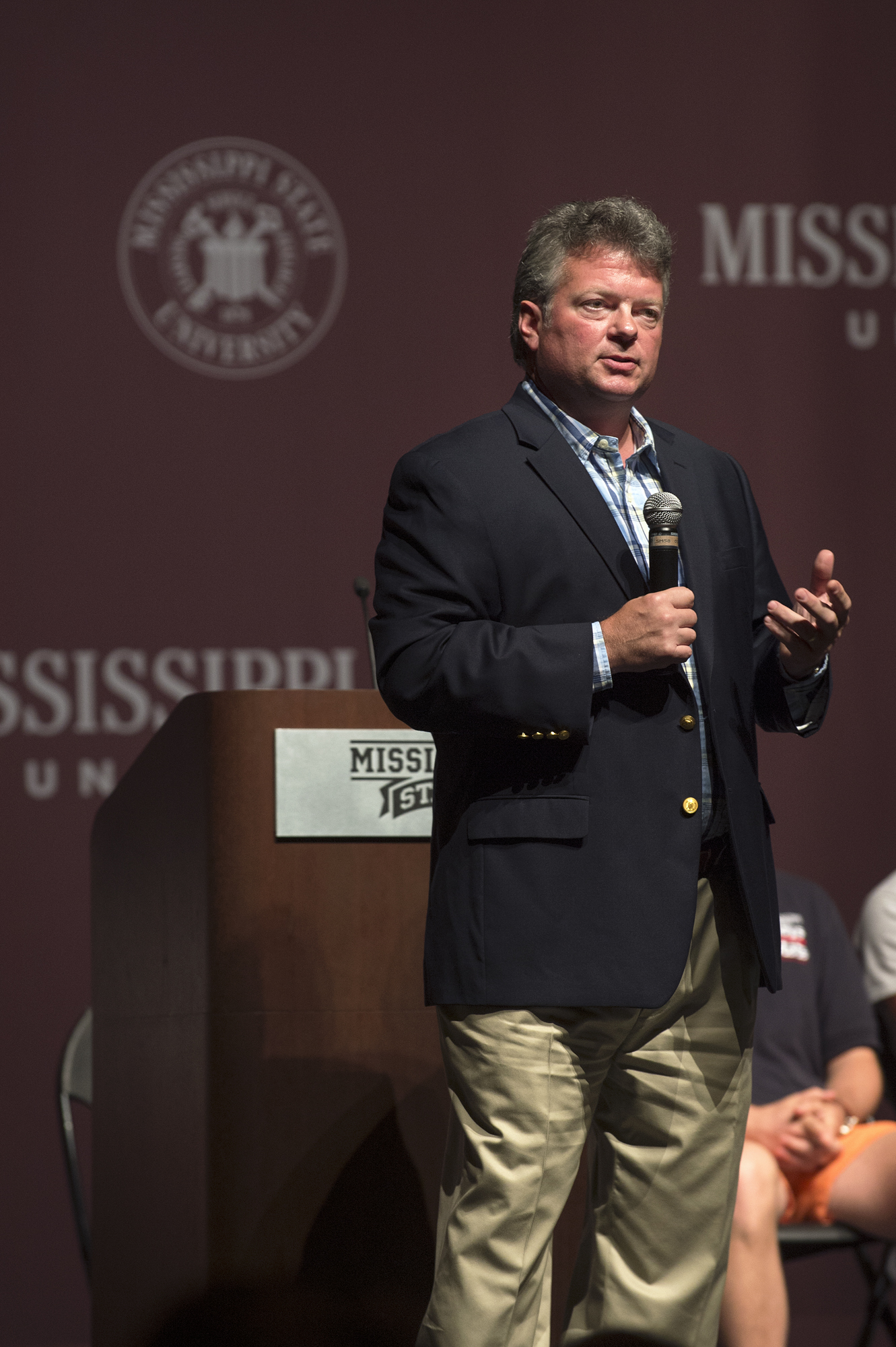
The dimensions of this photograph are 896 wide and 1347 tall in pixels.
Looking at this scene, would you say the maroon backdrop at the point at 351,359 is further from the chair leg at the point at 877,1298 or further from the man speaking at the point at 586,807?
the man speaking at the point at 586,807

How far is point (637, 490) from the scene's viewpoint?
1878 millimetres

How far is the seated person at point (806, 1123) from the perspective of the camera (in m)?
2.78

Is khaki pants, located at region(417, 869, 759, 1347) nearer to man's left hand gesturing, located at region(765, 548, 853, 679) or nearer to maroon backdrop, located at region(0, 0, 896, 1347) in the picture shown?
man's left hand gesturing, located at region(765, 548, 853, 679)

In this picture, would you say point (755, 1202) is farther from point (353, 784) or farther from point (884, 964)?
point (353, 784)

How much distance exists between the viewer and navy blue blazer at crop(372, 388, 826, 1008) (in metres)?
1.70

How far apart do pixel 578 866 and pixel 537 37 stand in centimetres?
285

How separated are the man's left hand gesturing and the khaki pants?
289 millimetres

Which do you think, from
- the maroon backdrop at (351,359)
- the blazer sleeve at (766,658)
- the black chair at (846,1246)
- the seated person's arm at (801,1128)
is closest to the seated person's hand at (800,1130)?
the seated person's arm at (801,1128)

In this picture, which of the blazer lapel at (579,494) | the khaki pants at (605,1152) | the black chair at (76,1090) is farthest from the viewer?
the black chair at (76,1090)

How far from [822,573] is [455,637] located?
431mm

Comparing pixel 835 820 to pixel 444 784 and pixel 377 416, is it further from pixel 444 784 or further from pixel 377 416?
pixel 444 784

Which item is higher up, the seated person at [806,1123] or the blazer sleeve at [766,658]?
the blazer sleeve at [766,658]

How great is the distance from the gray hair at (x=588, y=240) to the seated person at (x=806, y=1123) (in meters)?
1.56

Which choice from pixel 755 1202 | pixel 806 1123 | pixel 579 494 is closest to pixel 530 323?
pixel 579 494
